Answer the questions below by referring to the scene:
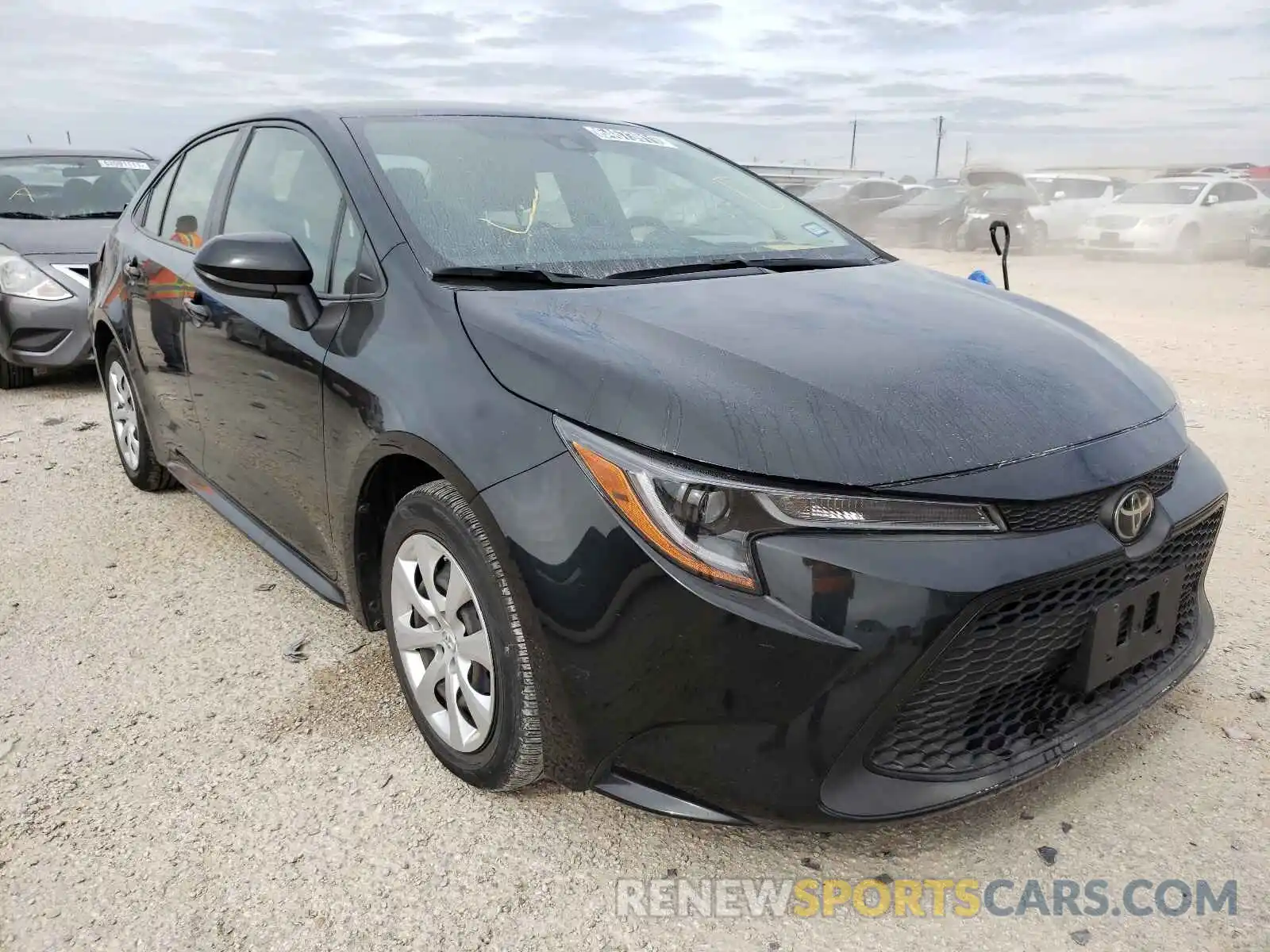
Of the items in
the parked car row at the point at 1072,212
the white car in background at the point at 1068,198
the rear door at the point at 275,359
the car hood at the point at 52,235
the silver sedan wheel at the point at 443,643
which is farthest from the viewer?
the white car in background at the point at 1068,198

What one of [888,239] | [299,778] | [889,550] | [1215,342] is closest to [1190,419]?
[1215,342]

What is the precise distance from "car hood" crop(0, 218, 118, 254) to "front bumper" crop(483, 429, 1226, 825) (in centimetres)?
566

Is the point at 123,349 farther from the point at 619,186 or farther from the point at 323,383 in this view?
the point at 619,186

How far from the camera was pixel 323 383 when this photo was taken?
236 cm

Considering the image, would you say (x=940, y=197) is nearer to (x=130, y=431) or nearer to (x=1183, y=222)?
(x=1183, y=222)

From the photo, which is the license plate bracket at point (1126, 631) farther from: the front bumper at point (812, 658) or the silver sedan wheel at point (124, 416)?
the silver sedan wheel at point (124, 416)

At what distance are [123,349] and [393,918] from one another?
116 inches

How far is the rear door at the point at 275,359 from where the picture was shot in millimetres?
2455

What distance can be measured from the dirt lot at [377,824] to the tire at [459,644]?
6.4 inches

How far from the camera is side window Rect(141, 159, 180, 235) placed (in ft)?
12.4

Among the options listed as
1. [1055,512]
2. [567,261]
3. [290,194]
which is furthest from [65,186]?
[1055,512]

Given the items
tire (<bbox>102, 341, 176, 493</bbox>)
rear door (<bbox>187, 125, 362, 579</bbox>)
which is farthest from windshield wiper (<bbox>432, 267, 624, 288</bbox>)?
tire (<bbox>102, 341, 176, 493</bbox>)

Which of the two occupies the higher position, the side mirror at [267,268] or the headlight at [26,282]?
the side mirror at [267,268]

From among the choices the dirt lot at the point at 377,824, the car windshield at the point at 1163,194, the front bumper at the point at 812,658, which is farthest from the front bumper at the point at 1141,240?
the front bumper at the point at 812,658
